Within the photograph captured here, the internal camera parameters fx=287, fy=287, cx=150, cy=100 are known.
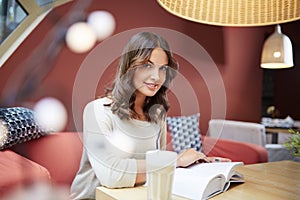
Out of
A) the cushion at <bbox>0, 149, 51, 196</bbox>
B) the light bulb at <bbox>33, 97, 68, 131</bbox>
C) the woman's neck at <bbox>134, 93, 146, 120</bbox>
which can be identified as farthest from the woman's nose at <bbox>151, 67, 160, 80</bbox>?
the light bulb at <bbox>33, 97, 68, 131</bbox>

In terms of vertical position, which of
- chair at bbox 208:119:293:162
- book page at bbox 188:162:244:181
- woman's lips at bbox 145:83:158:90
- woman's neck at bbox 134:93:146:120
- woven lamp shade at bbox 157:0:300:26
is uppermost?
woven lamp shade at bbox 157:0:300:26

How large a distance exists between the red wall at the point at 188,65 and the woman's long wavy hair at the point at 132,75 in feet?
1.77

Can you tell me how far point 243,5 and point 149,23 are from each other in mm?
1303

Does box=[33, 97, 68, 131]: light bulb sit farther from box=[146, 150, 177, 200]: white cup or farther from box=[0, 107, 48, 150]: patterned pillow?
box=[146, 150, 177, 200]: white cup

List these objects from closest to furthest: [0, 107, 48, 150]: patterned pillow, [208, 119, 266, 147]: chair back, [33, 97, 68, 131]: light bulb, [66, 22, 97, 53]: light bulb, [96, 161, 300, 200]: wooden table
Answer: [96, 161, 300, 200]: wooden table < [0, 107, 48, 150]: patterned pillow < [33, 97, 68, 131]: light bulb < [66, 22, 97, 53]: light bulb < [208, 119, 266, 147]: chair back

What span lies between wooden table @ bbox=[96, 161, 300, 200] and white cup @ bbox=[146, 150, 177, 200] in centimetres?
8

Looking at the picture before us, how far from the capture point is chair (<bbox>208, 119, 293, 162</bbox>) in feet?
6.31

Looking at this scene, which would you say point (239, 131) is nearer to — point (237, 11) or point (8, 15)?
point (237, 11)

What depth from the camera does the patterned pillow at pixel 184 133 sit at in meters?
1.92

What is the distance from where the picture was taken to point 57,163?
1317 mm

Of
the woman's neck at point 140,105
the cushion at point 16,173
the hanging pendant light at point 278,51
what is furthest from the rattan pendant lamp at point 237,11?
the hanging pendant light at point 278,51

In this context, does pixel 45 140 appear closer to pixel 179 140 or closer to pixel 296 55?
pixel 179 140

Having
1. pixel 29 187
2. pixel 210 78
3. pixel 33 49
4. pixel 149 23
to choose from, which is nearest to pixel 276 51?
pixel 210 78

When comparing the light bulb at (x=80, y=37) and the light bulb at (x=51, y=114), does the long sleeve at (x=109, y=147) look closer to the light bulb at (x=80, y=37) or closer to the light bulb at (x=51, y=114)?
the light bulb at (x=51, y=114)
